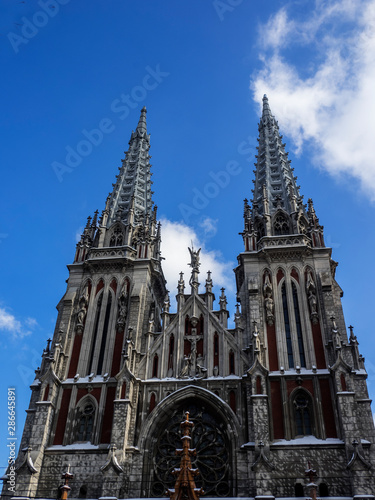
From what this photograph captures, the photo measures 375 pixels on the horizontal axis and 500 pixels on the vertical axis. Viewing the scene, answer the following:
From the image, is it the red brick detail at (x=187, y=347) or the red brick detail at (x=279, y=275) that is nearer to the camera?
the red brick detail at (x=187, y=347)

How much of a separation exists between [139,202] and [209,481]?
66.7ft

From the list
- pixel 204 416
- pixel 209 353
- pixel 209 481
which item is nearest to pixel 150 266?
pixel 209 353

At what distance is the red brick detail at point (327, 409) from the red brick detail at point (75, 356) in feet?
42.2

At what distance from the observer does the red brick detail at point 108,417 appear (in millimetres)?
25516

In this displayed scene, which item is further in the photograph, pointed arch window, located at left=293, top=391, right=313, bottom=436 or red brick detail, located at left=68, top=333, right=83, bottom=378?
red brick detail, located at left=68, top=333, right=83, bottom=378

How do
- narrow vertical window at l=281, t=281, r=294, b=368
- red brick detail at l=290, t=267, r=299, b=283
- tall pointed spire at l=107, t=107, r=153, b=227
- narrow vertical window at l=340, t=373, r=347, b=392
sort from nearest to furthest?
1. narrow vertical window at l=340, t=373, r=347, b=392
2. narrow vertical window at l=281, t=281, r=294, b=368
3. red brick detail at l=290, t=267, r=299, b=283
4. tall pointed spire at l=107, t=107, r=153, b=227

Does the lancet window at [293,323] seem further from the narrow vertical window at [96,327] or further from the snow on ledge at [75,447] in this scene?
the narrow vertical window at [96,327]

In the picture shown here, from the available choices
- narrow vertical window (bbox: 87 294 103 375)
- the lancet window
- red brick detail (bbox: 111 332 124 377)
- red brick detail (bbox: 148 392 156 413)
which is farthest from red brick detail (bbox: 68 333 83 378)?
the lancet window

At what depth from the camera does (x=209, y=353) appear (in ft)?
90.9

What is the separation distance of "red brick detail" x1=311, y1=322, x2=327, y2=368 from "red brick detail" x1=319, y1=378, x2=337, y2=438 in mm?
1006

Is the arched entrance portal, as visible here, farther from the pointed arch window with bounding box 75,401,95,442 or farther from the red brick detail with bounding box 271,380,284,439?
the pointed arch window with bounding box 75,401,95,442

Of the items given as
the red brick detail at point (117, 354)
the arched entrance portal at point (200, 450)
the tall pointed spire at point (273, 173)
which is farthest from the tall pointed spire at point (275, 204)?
the arched entrance portal at point (200, 450)

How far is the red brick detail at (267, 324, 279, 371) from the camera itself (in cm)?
2684

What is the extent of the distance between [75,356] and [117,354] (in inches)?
92.6
